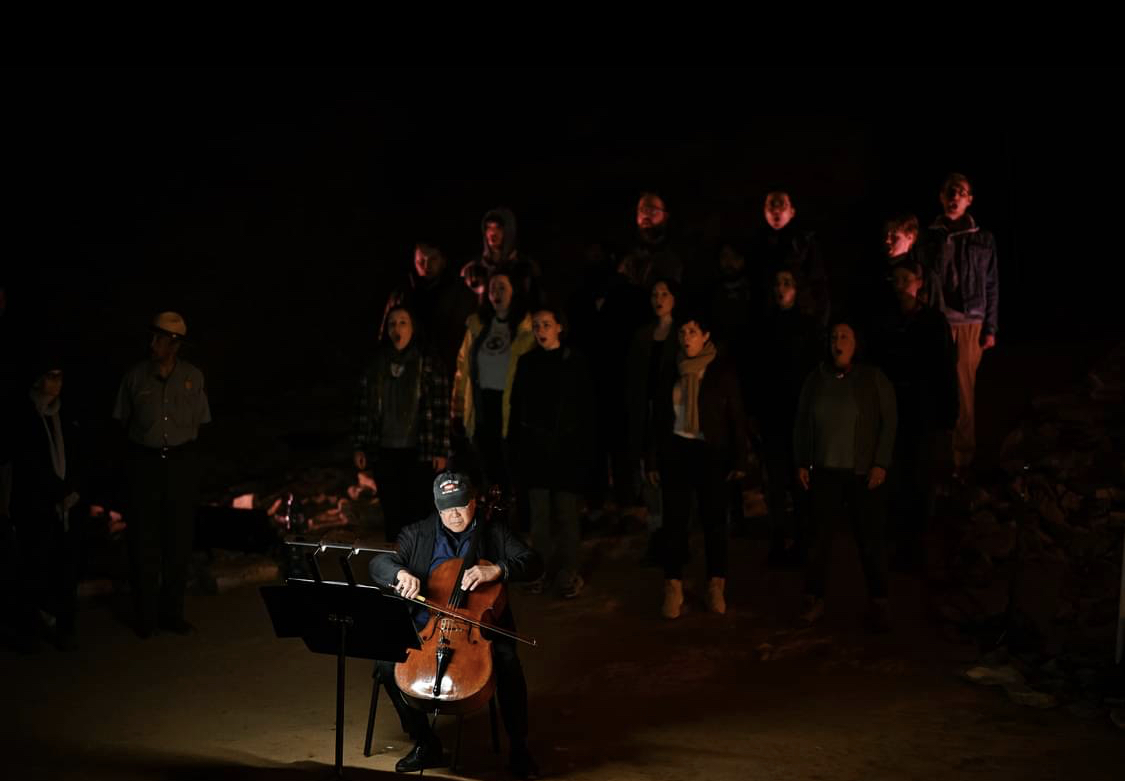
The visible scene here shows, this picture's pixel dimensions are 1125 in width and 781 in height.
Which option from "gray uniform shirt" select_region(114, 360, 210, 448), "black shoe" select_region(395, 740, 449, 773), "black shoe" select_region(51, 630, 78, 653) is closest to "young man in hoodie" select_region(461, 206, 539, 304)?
"gray uniform shirt" select_region(114, 360, 210, 448)

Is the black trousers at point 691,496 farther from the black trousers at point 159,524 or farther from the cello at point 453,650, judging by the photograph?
the black trousers at point 159,524

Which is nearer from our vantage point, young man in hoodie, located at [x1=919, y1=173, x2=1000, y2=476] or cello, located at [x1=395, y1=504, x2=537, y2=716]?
cello, located at [x1=395, y1=504, x2=537, y2=716]

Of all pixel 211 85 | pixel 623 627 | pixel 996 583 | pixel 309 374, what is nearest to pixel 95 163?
pixel 211 85

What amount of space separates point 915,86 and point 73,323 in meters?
11.4

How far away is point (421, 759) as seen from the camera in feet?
22.2

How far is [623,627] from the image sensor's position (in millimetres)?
9516

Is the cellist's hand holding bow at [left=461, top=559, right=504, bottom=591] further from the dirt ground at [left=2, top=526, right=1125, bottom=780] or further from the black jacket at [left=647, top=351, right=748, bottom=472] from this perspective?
the black jacket at [left=647, top=351, right=748, bottom=472]

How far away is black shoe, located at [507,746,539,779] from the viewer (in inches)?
265

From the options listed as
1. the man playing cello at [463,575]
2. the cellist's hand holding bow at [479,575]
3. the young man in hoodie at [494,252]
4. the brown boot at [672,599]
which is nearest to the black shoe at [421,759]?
the man playing cello at [463,575]

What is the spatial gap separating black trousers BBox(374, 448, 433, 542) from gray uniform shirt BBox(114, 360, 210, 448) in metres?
1.64

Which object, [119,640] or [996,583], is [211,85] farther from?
[996,583]

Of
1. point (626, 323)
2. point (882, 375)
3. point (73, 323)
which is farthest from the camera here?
point (73, 323)

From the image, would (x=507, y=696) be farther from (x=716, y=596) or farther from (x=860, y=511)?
(x=860, y=511)

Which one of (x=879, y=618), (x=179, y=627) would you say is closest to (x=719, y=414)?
(x=879, y=618)
